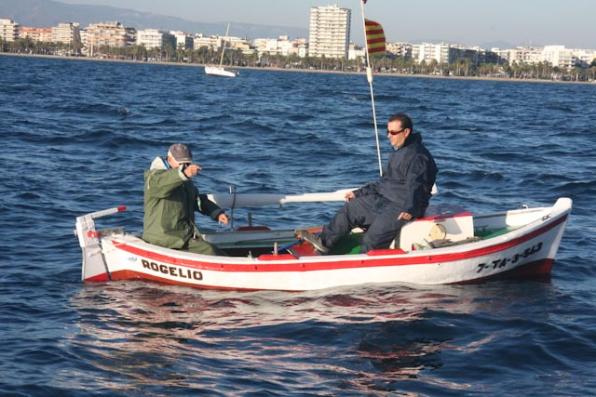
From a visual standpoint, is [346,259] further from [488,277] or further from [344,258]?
[488,277]

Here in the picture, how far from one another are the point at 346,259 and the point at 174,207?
219 cm

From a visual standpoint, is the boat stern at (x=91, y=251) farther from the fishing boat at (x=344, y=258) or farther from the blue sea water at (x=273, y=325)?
the blue sea water at (x=273, y=325)

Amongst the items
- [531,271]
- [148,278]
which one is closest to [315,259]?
[148,278]

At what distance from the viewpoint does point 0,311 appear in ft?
34.1

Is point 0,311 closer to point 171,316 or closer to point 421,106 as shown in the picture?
point 171,316

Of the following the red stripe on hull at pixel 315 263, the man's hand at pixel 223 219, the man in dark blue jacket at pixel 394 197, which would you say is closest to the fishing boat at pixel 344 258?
the red stripe on hull at pixel 315 263

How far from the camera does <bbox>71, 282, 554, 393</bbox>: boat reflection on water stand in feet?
27.9

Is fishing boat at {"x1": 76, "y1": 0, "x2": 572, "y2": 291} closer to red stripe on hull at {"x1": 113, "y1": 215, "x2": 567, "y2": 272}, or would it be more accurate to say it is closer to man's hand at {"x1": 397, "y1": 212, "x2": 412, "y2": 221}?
red stripe on hull at {"x1": 113, "y1": 215, "x2": 567, "y2": 272}

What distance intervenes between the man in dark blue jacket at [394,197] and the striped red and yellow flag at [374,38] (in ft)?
9.76

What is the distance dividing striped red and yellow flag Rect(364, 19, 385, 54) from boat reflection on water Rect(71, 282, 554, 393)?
170 inches

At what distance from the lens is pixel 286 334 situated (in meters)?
9.78

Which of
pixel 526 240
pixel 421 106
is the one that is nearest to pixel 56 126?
pixel 526 240

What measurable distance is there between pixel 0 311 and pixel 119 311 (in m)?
1.34

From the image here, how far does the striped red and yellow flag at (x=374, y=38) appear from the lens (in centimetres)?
1395
